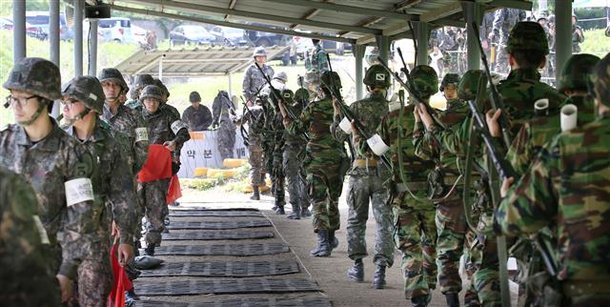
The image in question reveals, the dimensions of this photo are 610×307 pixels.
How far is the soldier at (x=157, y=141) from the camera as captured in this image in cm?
1134

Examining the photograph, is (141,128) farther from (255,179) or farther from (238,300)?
(255,179)

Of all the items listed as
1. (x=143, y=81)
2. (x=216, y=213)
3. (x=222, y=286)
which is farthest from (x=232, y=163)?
(x=222, y=286)

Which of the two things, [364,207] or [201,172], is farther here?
[201,172]

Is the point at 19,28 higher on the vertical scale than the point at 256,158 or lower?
higher

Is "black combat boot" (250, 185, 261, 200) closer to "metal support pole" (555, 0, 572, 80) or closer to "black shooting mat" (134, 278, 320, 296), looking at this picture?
"black shooting mat" (134, 278, 320, 296)

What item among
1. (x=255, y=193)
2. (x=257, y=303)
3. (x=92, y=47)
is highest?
(x=92, y=47)

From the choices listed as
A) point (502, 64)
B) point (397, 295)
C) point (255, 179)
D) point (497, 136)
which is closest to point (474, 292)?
point (497, 136)

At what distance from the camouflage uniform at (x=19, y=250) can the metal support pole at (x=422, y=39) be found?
360 inches

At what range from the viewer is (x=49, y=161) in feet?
18.0

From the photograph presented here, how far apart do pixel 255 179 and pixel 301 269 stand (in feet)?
28.0

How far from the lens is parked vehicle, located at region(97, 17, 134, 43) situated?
4184 centimetres

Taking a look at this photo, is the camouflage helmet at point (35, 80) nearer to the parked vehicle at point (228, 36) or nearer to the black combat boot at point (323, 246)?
the black combat boot at point (323, 246)

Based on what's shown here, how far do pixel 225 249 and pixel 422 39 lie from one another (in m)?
3.32

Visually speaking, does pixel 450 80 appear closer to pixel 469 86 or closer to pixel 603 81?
pixel 469 86
